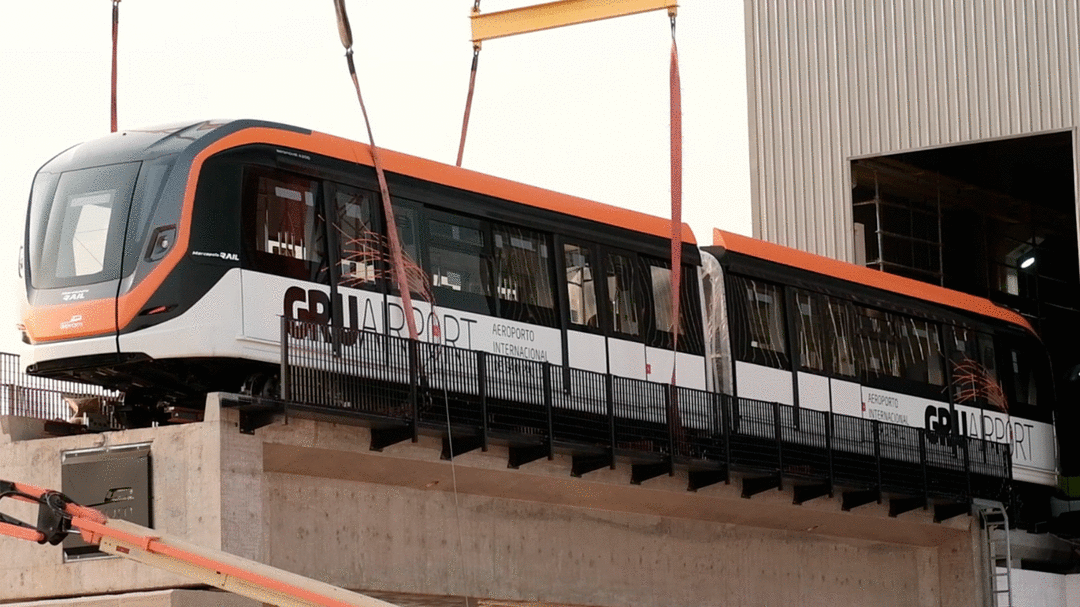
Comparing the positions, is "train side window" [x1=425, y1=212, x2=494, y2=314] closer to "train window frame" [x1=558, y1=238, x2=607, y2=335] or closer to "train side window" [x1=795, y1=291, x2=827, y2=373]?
"train window frame" [x1=558, y1=238, x2=607, y2=335]

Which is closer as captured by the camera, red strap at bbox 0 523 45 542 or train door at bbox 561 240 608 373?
red strap at bbox 0 523 45 542

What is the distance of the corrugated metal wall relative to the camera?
32.7m

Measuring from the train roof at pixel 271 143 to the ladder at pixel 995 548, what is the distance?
10.8 m

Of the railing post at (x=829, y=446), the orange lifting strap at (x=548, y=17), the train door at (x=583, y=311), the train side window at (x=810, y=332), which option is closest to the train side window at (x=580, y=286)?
the train door at (x=583, y=311)

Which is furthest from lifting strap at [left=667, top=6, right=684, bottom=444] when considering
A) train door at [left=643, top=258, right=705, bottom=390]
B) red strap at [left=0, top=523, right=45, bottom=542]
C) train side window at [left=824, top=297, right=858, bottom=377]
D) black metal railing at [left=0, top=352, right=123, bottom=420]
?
red strap at [left=0, top=523, right=45, bottom=542]

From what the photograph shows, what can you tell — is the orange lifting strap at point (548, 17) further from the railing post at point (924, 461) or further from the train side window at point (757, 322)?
the railing post at point (924, 461)

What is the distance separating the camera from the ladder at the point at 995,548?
3088 cm

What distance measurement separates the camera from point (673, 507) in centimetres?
2622

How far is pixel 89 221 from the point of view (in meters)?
20.8

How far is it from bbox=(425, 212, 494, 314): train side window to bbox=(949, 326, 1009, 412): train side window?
11.2 metres

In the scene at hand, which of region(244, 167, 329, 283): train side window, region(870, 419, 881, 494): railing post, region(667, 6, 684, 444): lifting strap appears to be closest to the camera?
region(244, 167, 329, 283): train side window

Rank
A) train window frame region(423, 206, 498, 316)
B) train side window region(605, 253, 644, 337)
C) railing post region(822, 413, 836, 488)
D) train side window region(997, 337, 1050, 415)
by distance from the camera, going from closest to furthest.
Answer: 1. train window frame region(423, 206, 498, 316)
2. train side window region(605, 253, 644, 337)
3. railing post region(822, 413, 836, 488)
4. train side window region(997, 337, 1050, 415)

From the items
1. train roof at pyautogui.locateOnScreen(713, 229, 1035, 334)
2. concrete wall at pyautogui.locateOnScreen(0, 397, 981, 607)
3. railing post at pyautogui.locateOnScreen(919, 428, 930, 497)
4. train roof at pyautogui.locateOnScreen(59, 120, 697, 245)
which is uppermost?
train roof at pyautogui.locateOnScreen(713, 229, 1035, 334)

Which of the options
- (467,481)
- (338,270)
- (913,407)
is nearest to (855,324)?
(913,407)
